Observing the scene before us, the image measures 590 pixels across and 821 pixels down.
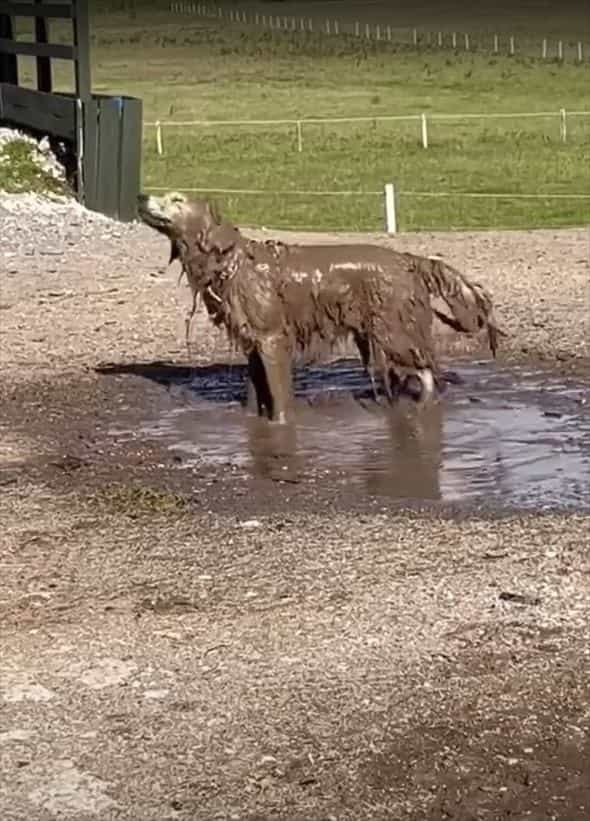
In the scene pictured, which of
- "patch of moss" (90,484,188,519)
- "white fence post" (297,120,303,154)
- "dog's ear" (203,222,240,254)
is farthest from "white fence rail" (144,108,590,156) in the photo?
"patch of moss" (90,484,188,519)

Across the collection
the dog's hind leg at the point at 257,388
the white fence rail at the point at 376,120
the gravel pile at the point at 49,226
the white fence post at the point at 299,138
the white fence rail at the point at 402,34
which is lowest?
the dog's hind leg at the point at 257,388

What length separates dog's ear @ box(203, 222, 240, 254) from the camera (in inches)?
376

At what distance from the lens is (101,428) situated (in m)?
10.1

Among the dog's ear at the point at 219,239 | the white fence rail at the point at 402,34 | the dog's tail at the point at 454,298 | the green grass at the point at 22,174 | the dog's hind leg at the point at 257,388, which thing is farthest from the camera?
the white fence rail at the point at 402,34

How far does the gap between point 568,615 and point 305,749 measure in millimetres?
1449

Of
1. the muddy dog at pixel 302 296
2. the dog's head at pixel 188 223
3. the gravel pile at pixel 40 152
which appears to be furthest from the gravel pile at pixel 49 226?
the dog's head at pixel 188 223

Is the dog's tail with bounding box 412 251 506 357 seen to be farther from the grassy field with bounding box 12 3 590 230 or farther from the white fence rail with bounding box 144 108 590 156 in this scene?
the white fence rail with bounding box 144 108 590 156

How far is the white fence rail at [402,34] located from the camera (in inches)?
2459

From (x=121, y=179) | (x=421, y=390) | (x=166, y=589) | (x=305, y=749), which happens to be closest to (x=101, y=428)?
(x=421, y=390)

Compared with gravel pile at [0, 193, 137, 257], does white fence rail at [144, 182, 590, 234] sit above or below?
below

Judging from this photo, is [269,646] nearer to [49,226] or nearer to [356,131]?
[49,226]

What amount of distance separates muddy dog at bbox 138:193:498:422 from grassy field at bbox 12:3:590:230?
1181cm

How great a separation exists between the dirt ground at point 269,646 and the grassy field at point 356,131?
13.9m

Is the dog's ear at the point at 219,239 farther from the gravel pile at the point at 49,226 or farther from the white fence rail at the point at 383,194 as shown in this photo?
the white fence rail at the point at 383,194
